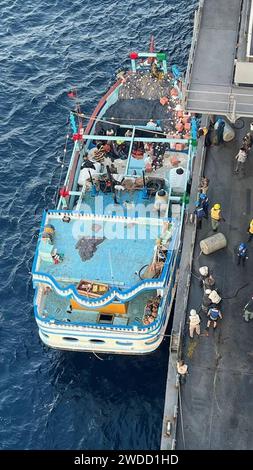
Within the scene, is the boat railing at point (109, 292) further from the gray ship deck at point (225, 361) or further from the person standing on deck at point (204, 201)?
the person standing on deck at point (204, 201)

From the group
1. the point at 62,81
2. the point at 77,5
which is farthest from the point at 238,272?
the point at 77,5

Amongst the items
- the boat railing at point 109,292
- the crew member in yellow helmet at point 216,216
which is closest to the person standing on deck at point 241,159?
the crew member in yellow helmet at point 216,216

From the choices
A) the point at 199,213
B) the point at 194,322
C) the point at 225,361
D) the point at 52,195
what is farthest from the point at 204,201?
the point at 52,195

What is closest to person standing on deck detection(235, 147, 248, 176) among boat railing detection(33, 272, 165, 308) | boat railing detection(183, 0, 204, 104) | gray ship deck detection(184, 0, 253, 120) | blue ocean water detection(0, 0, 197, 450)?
gray ship deck detection(184, 0, 253, 120)

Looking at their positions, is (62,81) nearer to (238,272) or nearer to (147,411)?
(238,272)

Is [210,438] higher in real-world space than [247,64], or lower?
lower

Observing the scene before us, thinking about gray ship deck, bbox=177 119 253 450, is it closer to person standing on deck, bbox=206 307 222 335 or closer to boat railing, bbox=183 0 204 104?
person standing on deck, bbox=206 307 222 335

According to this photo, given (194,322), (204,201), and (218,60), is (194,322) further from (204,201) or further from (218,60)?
(218,60)

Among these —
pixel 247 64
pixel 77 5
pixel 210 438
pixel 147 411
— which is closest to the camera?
pixel 210 438
